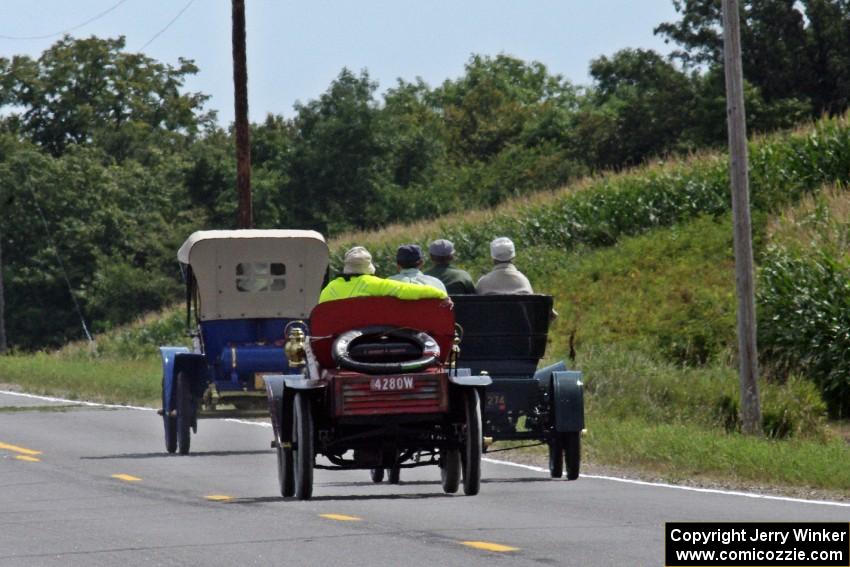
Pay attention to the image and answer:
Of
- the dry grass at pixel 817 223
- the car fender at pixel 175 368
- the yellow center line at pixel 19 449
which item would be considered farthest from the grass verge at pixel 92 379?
the dry grass at pixel 817 223

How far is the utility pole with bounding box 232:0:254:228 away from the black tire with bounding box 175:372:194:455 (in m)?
15.6

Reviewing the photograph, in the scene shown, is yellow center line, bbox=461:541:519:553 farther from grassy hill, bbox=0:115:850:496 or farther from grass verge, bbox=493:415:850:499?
grassy hill, bbox=0:115:850:496

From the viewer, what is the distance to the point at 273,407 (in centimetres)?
1486

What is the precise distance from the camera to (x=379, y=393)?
45.9 feet

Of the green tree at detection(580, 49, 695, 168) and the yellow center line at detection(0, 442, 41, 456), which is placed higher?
the green tree at detection(580, 49, 695, 168)

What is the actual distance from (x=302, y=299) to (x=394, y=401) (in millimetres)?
8485

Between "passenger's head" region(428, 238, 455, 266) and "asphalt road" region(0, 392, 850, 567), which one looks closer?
"asphalt road" region(0, 392, 850, 567)

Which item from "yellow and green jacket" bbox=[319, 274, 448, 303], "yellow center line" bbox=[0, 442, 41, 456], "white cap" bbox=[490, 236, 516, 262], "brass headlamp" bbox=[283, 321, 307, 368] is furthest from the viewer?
"yellow center line" bbox=[0, 442, 41, 456]

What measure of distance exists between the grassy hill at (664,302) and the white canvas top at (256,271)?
156 inches

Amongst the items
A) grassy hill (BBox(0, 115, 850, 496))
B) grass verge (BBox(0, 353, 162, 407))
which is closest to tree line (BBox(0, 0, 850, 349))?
grassy hill (BBox(0, 115, 850, 496))

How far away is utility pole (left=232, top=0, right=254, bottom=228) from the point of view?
3616cm

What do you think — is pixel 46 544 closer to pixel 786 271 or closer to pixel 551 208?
pixel 786 271

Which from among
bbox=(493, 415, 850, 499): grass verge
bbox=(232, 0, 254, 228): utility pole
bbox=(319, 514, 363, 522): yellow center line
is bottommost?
bbox=(493, 415, 850, 499): grass verge

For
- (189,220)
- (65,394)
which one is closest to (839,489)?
(65,394)
